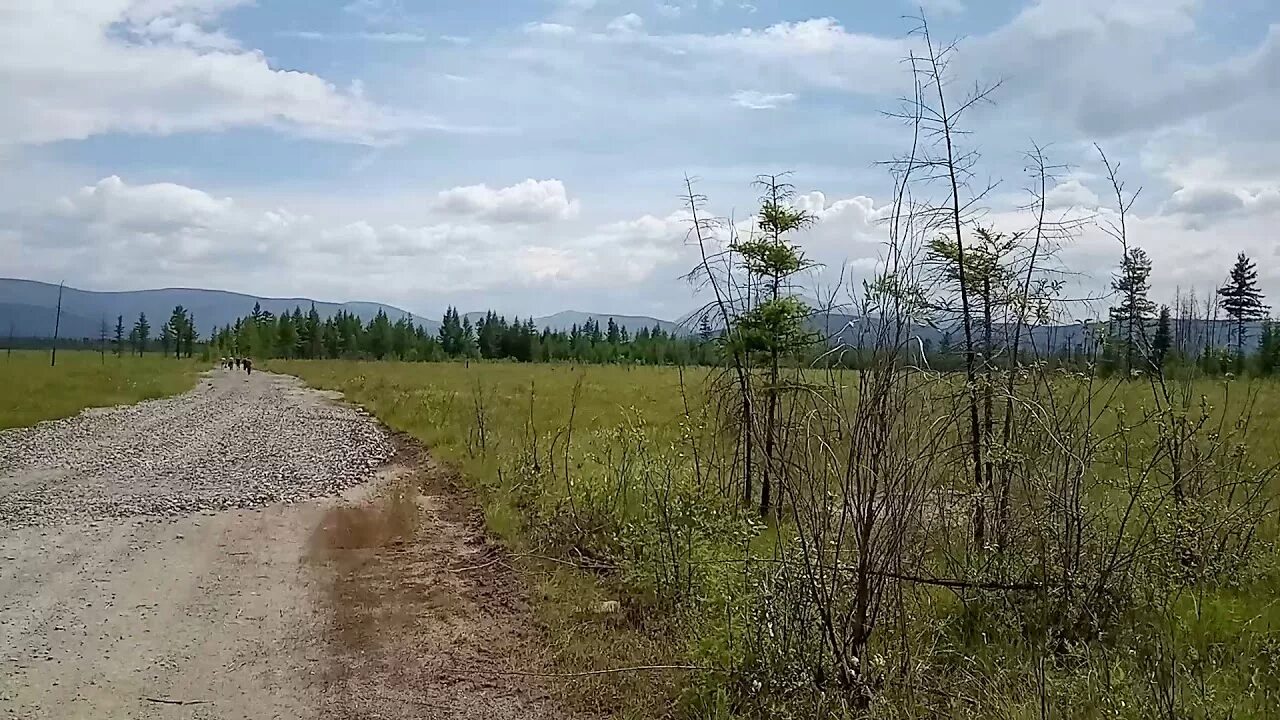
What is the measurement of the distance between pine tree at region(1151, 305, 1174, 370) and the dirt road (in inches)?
209

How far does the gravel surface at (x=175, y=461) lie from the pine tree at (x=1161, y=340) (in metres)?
9.26

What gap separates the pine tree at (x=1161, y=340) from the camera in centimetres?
702

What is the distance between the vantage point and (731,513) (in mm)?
8133

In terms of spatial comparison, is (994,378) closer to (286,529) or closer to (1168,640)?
(1168,640)

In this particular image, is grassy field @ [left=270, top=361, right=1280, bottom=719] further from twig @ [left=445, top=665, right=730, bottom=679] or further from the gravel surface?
the gravel surface

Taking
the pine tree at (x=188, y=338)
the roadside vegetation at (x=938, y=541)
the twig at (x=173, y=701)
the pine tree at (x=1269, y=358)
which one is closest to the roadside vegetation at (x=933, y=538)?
the roadside vegetation at (x=938, y=541)

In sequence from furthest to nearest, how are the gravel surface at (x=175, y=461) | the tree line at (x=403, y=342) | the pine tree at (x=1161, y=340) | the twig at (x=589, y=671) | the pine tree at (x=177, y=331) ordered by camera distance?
1. the pine tree at (x=177, y=331)
2. the tree line at (x=403, y=342)
3. the gravel surface at (x=175, y=461)
4. the pine tree at (x=1161, y=340)
5. the twig at (x=589, y=671)

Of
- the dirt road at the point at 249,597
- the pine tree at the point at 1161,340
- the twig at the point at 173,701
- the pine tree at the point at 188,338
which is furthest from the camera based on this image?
the pine tree at the point at 188,338

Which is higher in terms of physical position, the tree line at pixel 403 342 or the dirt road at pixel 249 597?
the tree line at pixel 403 342

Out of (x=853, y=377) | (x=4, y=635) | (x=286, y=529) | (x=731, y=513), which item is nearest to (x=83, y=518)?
(x=286, y=529)

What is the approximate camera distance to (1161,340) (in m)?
7.43

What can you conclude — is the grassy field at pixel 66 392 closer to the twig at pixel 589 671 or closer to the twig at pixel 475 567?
the twig at pixel 475 567

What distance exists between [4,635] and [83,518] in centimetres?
398

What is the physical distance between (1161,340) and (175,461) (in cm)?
1325
